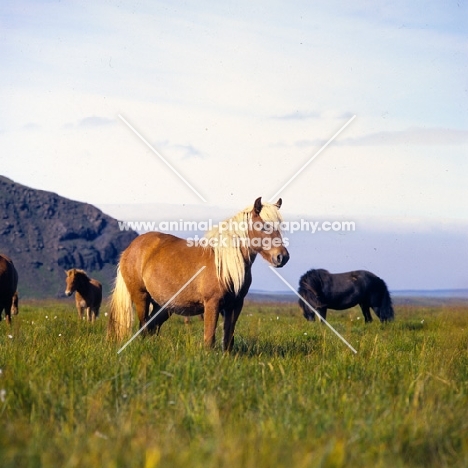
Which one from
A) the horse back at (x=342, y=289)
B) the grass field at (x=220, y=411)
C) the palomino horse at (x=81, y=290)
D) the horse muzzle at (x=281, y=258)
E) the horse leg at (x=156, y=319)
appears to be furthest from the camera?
the palomino horse at (x=81, y=290)

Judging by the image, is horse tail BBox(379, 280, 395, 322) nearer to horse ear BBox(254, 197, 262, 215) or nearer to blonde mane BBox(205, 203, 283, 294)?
blonde mane BBox(205, 203, 283, 294)

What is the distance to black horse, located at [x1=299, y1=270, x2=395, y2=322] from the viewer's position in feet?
64.2

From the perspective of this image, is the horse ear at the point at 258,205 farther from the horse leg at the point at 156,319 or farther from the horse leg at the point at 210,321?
the horse leg at the point at 156,319

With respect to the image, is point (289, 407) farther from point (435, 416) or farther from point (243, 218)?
point (243, 218)

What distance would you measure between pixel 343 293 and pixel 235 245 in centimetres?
1181

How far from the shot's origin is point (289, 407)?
15.1 ft

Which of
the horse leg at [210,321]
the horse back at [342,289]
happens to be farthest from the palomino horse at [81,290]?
the horse leg at [210,321]

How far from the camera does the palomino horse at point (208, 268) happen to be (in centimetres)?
827

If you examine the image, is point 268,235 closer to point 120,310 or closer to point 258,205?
point 258,205

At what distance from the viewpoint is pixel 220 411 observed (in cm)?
465

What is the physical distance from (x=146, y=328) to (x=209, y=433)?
225 inches

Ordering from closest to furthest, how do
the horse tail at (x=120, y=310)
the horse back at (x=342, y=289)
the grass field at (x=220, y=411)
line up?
the grass field at (x=220, y=411), the horse tail at (x=120, y=310), the horse back at (x=342, y=289)

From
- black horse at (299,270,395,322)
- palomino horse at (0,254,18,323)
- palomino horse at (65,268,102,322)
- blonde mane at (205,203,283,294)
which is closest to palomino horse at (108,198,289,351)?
blonde mane at (205,203,283,294)

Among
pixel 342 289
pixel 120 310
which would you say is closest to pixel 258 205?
pixel 120 310
